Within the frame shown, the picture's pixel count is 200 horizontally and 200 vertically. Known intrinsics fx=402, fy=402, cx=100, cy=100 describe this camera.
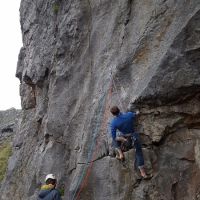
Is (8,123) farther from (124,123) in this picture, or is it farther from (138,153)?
(138,153)

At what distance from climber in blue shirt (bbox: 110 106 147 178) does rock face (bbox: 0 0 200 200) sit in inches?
15.2

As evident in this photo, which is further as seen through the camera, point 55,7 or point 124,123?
point 55,7

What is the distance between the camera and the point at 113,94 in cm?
1548

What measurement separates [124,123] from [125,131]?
32 centimetres

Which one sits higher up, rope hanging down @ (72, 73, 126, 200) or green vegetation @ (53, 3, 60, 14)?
green vegetation @ (53, 3, 60, 14)

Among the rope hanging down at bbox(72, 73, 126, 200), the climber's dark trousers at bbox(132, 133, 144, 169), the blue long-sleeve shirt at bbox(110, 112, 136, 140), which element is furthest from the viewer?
the rope hanging down at bbox(72, 73, 126, 200)

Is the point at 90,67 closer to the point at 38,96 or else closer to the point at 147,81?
the point at 147,81

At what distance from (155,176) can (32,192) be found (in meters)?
9.04

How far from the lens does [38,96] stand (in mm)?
24047

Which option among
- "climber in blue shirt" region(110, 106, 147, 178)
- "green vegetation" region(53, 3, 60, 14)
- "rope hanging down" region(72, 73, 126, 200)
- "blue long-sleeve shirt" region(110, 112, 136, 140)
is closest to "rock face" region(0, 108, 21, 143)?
"green vegetation" region(53, 3, 60, 14)

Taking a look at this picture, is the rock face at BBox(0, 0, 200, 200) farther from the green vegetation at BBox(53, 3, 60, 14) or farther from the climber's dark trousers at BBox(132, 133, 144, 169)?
the climber's dark trousers at BBox(132, 133, 144, 169)

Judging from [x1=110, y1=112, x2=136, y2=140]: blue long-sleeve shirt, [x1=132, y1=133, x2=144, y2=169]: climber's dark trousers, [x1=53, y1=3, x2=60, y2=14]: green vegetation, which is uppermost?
[x1=53, y1=3, x2=60, y2=14]: green vegetation

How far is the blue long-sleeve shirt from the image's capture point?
43.9ft

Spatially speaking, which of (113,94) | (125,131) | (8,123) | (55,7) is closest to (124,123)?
(125,131)
